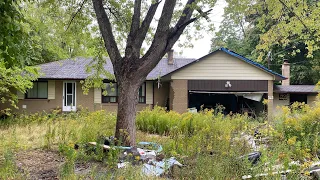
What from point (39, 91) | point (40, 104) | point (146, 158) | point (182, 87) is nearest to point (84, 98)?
point (40, 104)

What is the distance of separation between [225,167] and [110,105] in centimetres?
1416

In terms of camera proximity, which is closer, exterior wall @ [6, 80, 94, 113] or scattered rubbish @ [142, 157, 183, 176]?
scattered rubbish @ [142, 157, 183, 176]

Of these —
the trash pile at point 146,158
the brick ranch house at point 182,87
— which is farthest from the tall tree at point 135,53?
the brick ranch house at point 182,87

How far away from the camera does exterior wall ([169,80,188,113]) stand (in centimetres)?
Answer: 1638

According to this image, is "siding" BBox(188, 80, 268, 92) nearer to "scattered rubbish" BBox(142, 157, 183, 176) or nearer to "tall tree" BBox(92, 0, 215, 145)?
"tall tree" BBox(92, 0, 215, 145)

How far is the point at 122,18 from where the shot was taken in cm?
779

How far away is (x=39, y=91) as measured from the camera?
58.1ft

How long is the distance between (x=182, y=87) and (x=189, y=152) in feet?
36.8

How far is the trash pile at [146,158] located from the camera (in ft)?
14.3

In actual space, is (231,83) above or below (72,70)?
below

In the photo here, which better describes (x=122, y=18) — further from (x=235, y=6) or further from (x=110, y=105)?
(x=110, y=105)

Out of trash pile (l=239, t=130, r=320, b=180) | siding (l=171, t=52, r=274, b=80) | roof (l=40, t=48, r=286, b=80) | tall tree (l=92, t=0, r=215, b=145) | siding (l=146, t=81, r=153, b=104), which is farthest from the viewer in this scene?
siding (l=146, t=81, r=153, b=104)

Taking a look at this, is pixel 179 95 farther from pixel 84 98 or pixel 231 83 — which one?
pixel 84 98

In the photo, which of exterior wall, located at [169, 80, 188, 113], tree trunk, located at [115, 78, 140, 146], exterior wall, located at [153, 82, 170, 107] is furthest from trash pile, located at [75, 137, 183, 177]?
exterior wall, located at [153, 82, 170, 107]
